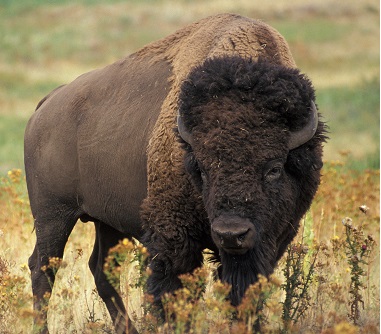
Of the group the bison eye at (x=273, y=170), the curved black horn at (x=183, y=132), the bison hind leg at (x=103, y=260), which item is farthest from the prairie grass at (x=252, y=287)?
the curved black horn at (x=183, y=132)

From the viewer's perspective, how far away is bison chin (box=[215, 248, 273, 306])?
5062 mm

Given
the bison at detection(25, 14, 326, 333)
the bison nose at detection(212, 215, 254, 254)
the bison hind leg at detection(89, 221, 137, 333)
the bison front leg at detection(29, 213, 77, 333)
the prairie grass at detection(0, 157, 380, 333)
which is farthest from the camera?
the bison hind leg at detection(89, 221, 137, 333)

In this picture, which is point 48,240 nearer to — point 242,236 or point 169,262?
point 169,262

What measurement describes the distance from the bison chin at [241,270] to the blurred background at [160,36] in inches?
702

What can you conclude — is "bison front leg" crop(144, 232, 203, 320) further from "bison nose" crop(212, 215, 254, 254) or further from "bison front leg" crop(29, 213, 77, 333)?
"bison front leg" crop(29, 213, 77, 333)

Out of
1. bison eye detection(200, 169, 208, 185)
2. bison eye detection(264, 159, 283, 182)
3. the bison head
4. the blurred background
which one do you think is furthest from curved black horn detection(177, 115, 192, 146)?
the blurred background

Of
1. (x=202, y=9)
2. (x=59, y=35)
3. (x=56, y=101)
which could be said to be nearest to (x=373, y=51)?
(x=202, y=9)

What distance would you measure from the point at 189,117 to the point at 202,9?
1854 inches

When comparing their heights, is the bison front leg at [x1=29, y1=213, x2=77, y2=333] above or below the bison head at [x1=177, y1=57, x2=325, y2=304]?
below

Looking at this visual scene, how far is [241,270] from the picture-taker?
16.7 feet

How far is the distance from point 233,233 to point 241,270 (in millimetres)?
529

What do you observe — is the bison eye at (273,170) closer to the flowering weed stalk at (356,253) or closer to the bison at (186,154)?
the bison at (186,154)

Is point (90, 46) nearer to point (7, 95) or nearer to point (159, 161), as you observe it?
point (7, 95)

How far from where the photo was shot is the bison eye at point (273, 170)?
197 inches
